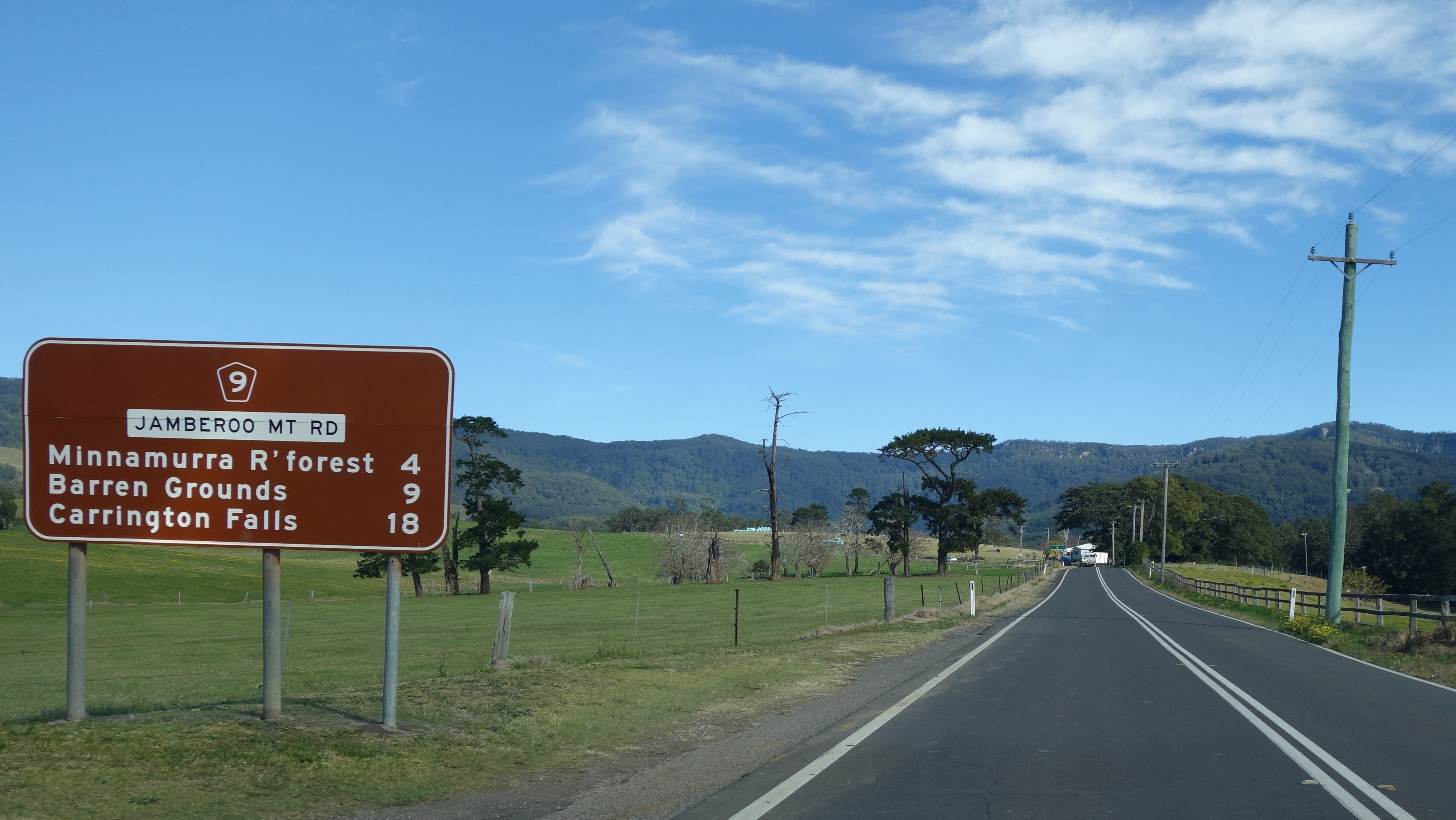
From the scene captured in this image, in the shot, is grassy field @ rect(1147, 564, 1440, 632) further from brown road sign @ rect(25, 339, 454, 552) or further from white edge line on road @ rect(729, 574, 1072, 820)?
brown road sign @ rect(25, 339, 454, 552)

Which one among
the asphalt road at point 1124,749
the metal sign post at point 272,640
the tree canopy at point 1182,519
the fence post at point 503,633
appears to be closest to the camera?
the asphalt road at point 1124,749

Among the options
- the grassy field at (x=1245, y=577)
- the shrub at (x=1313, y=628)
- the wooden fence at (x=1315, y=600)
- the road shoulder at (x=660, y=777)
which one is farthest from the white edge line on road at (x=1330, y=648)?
the grassy field at (x=1245, y=577)

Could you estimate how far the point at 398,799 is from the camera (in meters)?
7.09

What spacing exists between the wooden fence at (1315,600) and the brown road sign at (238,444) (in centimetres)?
2150

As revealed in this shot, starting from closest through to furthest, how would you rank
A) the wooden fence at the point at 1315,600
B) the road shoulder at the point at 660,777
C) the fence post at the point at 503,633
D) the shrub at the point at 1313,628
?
the road shoulder at the point at 660,777 < the fence post at the point at 503,633 < the wooden fence at the point at 1315,600 < the shrub at the point at 1313,628

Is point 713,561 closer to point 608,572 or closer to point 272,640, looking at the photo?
point 608,572

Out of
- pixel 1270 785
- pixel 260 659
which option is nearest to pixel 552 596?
pixel 260 659

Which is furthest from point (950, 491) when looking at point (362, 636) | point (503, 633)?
point (503, 633)

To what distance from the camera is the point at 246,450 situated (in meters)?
8.86

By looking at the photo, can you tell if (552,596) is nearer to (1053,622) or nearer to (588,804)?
(1053,622)

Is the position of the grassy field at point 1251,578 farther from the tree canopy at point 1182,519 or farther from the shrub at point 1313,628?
the shrub at point 1313,628

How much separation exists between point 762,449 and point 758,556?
56.5 metres

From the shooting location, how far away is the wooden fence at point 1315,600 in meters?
22.6

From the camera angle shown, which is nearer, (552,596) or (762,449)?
(552,596)
